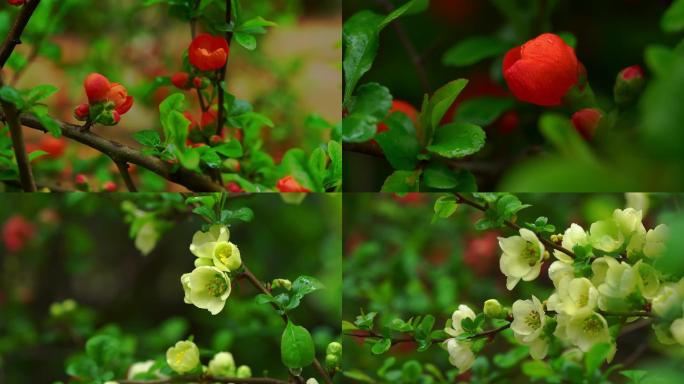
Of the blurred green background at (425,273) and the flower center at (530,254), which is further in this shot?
the blurred green background at (425,273)

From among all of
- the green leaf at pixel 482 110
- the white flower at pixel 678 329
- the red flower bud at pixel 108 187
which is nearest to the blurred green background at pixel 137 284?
the red flower bud at pixel 108 187

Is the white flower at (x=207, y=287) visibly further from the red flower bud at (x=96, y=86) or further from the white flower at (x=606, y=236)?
the white flower at (x=606, y=236)

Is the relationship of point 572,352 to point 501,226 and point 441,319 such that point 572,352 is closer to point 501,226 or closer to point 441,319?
point 501,226

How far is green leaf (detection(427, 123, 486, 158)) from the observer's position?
1.82 ft

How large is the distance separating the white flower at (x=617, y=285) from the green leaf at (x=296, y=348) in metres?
0.21

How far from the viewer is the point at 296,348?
0.59 m

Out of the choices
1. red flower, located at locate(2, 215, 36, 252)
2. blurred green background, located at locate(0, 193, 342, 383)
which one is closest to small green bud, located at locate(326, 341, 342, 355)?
blurred green background, located at locate(0, 193, 342, 383)

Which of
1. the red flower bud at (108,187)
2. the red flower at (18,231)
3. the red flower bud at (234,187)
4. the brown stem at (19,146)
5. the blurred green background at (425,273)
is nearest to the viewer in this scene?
the brown stem at (19,146)

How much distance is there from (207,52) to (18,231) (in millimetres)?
875

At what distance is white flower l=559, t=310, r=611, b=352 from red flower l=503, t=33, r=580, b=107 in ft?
0.54

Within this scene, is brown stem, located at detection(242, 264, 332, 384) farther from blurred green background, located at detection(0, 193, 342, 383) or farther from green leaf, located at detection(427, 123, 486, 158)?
blurred green background, located at detection(0, 193, 342, 383)

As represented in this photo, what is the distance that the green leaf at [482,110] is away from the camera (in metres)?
0.75

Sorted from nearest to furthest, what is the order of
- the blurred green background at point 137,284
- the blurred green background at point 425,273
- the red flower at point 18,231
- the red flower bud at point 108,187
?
the red flower bud at point 108,187
the blurred green background at point 425,273
the blurred green background at point 137,284
the red flower at point 18,231

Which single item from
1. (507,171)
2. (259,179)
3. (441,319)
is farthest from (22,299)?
(507,171)
